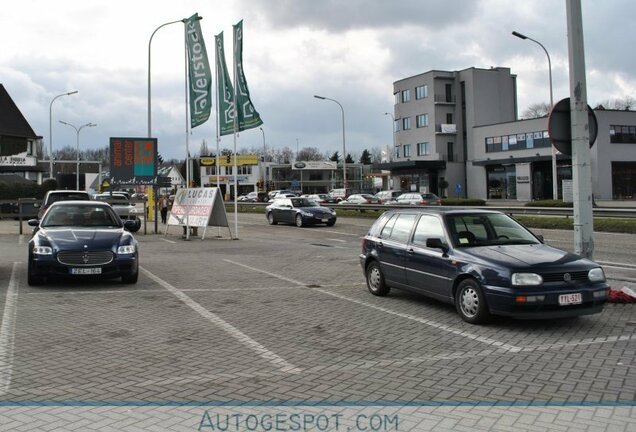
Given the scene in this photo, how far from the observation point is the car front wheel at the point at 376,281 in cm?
945

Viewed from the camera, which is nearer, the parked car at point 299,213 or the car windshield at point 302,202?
the parked car at point 299,213

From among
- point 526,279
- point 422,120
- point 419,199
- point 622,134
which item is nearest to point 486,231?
point 526,279

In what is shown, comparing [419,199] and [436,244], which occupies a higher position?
[419,199]

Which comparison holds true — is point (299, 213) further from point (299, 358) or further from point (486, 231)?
point (299, 358)

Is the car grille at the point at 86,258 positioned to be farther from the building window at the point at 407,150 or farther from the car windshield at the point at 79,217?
the building window at the point at 407,150

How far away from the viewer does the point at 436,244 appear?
25.7 ft

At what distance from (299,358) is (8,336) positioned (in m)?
3.47

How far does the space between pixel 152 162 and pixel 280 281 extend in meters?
14.2

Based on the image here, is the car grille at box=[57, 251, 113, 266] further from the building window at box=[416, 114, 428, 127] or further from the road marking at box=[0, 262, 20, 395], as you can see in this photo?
Answer: the building window at box=[416, 114, 428, 127]

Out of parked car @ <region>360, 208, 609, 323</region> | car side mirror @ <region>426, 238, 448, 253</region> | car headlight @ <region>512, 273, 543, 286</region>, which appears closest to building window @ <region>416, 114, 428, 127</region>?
parked car @ <region>360, 208, 609, 323</region>

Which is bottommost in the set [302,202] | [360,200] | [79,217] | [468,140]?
[79,217]

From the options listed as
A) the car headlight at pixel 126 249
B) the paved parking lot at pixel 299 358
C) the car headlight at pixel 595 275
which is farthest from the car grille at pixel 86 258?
the car headlight at pixel 595 275

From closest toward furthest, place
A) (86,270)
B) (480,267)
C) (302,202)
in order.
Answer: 1. (480,267)
2. (86,270)
3. (302,202)

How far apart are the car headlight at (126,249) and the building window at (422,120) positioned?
210ft
